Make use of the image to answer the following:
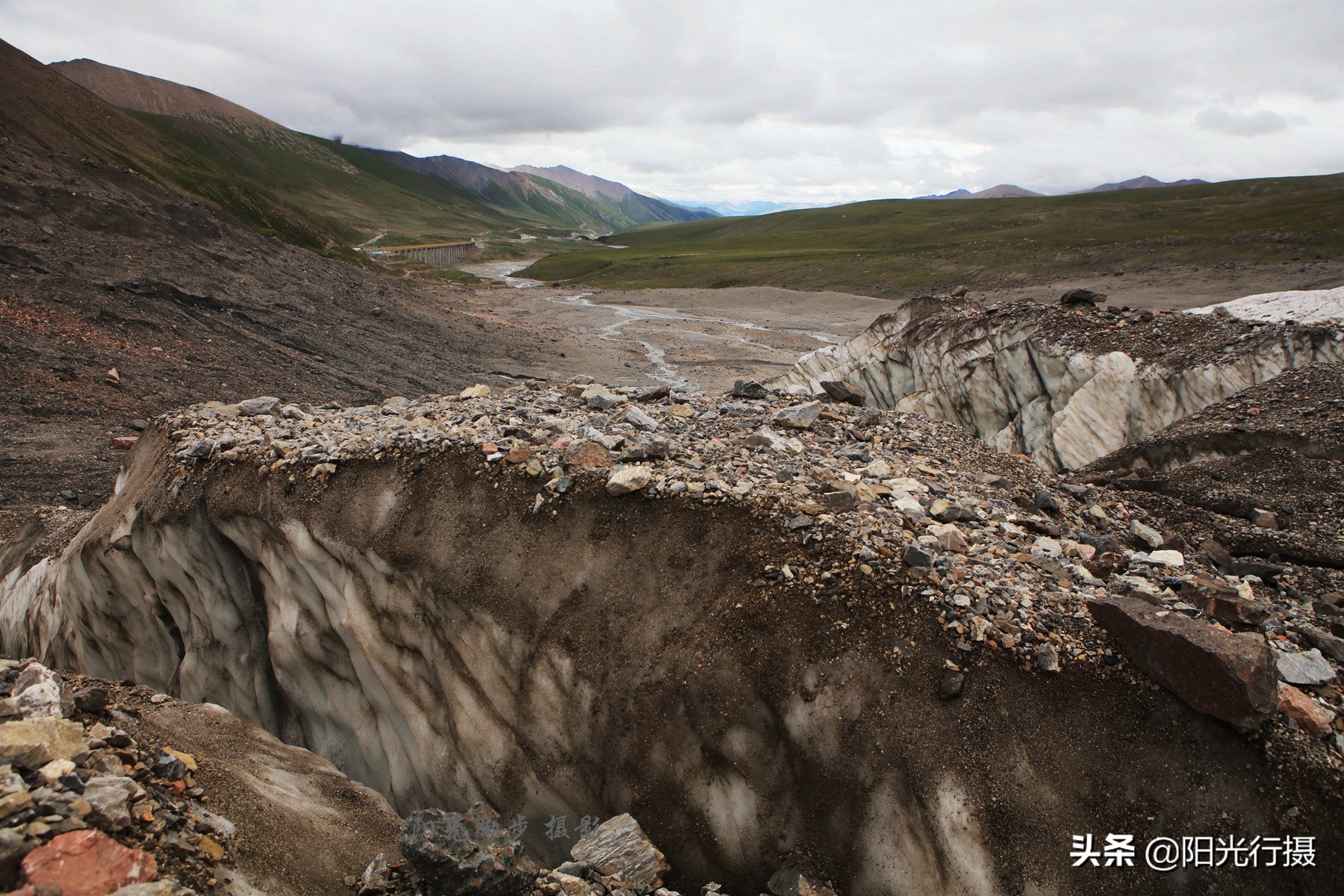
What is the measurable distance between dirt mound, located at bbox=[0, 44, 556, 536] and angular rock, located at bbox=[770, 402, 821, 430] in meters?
18.3

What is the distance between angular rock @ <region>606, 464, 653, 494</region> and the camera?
8445 millimetres

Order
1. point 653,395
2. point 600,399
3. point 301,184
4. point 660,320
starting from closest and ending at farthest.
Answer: point 600,399 → point 653,395 → point 660,320 → point 301,184

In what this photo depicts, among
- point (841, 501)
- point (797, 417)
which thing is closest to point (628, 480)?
Result: point (841, 501)

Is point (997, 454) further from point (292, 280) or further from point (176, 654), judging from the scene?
point (292, 280)

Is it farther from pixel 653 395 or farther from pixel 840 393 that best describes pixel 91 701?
pixel 840 393

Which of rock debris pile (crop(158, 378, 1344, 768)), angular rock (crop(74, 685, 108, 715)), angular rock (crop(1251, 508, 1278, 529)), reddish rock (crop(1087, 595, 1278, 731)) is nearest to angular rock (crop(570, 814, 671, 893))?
rock debris pile (crop(158, 378, 1344, 768))

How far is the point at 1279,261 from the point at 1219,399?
56.9 metres

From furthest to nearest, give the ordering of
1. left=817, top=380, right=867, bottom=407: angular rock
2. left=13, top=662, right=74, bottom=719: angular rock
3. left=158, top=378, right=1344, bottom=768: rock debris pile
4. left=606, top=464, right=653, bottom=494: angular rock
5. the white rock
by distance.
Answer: left=817, top=380, right=867, bottom=407: angular rock, left=606, top=464, right=653, bottom=494: angular rock, the white rock, left=158, top=378, right=1344, bottom=768: rock debris pile, left=13, top=662, right=74, bottom=719: angular rock

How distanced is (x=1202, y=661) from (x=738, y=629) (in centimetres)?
379

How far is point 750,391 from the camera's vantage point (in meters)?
12.8

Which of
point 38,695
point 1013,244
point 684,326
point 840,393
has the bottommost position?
point 38,695

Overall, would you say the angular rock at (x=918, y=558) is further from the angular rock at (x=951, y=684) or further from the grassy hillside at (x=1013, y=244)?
the grassy hillside at (x=1013, y=244)

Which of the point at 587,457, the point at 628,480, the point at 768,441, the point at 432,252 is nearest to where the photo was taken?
the point at 628,480

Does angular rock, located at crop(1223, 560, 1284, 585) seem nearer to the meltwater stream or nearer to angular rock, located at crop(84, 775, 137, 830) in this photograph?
angular rock, located at crop(84, 775, 137, 830)
